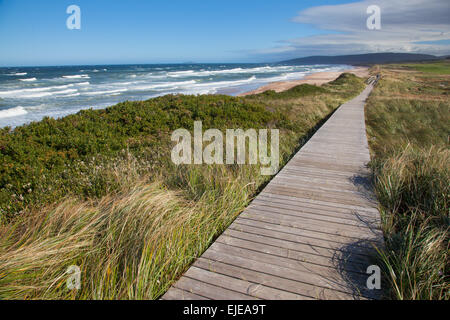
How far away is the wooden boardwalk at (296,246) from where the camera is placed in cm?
249

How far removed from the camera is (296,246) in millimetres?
3100

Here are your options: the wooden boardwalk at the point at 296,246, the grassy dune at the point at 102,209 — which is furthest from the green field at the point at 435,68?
the grassy dune at the point at 102,209

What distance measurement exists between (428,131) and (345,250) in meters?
10.2

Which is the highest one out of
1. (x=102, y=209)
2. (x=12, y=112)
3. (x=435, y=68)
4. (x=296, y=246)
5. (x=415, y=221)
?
(x=435, y=68)

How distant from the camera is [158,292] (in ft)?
8.17

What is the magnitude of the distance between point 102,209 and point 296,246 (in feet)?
8.29

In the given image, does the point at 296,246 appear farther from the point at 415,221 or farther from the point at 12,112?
the point at 12,112

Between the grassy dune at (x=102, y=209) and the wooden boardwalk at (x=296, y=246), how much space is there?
280mm

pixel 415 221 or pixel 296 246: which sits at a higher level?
pixel 415 221

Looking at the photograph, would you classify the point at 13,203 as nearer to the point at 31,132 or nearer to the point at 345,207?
the point at 31,132

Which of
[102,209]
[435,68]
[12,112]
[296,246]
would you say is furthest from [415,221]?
[435,68]

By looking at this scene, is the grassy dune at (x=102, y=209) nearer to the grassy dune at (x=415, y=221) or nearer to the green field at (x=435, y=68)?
the grassy dune at (x=415, y=221)

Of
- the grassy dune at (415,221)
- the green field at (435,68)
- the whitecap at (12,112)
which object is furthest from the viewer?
the green field at (435,68)
